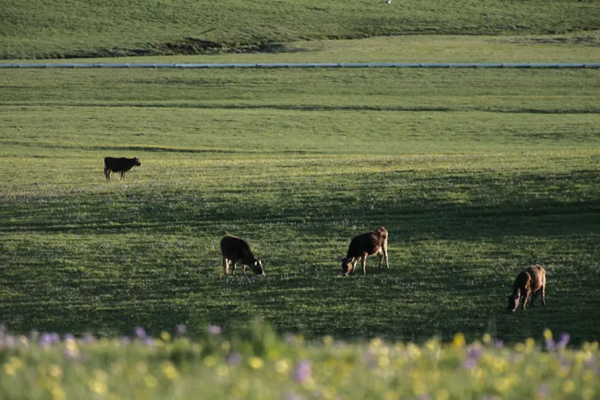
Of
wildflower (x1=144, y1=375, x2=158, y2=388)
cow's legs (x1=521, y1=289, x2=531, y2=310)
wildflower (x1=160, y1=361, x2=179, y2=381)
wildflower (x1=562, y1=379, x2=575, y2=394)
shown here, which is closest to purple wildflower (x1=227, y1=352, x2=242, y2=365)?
wildflower (x1=160, y1=361, x2=179, y2=381)

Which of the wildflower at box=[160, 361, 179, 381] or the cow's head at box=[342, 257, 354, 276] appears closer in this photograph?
the wildflower at box=[160, 361, 179, 381]

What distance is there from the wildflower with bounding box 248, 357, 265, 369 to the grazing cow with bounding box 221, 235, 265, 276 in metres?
14.3

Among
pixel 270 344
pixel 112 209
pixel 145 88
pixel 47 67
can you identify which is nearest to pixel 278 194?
pixel 112 209

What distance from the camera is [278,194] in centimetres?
3064

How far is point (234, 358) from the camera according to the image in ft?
20.9

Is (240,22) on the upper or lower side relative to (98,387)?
upper

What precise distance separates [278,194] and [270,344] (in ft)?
77.3

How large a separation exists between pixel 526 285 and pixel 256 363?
12980mm

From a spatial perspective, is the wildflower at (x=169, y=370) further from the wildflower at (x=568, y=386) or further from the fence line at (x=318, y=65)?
the fence line at (x=318, y=65)

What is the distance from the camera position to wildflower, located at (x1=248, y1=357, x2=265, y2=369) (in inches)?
246

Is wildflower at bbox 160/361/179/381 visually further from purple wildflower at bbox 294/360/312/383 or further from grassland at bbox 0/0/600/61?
grassland at bbox 0/0/600/61

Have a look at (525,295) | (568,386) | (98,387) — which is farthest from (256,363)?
(525,295)

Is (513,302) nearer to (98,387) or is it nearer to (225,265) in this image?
(225,265)

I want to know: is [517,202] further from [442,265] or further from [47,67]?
[47,67]
